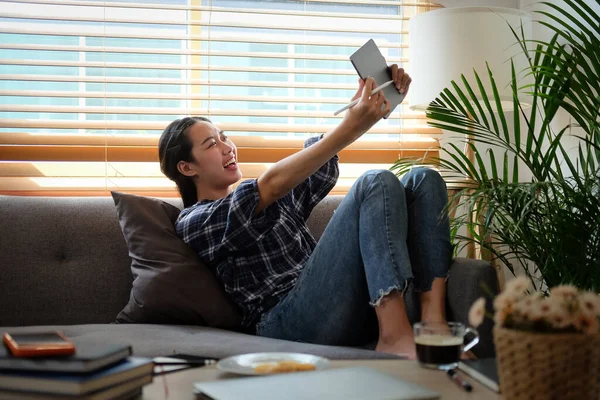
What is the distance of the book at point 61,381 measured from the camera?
94 cm

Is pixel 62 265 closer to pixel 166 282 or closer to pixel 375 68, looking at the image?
pixel 166 282

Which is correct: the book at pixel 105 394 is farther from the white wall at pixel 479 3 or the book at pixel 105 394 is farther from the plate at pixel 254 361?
the white wall at pixel 479 3

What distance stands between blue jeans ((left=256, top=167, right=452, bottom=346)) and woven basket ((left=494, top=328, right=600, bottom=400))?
87cm

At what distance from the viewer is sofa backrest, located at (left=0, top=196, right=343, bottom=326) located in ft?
6.90

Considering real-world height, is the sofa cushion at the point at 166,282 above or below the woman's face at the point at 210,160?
below

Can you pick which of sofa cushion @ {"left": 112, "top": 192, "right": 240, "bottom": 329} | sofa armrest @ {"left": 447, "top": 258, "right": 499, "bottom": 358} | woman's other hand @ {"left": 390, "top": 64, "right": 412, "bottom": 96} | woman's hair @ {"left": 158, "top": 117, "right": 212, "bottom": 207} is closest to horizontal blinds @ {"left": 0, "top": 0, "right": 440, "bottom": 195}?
woman's hair @ {"left": 158, "top": 117, "right": 212, "bottom": 207}

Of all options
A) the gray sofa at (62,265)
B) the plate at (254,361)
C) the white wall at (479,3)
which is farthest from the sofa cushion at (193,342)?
the white wall at (479,3)

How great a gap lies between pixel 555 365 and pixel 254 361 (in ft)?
1.64

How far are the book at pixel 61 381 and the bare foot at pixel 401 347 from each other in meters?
0.89

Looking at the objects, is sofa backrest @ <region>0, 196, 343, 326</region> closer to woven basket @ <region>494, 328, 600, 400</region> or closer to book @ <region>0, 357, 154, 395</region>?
book @ <region>0, 357, 154, 395</region>

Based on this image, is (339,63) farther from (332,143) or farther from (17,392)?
(17,392)

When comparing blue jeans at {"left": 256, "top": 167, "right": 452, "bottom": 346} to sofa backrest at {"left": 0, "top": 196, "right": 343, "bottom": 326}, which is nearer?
blue jeans at {"left": 256, "top": 167, "right": 452, "bottom": 346}

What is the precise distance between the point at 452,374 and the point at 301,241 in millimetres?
1108

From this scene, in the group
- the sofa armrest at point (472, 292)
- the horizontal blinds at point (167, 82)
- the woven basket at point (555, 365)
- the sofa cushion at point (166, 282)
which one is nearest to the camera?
the woven basket at point (555, 365)
